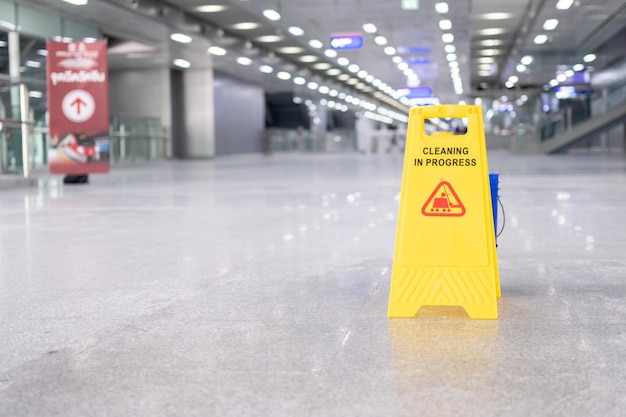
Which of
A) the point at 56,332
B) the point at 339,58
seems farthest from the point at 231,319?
the point at 339,58

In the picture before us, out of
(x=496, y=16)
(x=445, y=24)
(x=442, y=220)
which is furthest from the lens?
(x=496, y=16)

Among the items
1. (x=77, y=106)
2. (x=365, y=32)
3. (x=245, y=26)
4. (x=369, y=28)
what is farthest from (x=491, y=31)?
(x=77, y=106)

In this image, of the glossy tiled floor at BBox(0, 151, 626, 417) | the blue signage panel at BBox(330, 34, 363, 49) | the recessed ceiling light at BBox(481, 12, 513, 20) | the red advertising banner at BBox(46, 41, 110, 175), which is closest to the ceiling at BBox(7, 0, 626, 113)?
the recessed ceiling light at BBox(481, 12, 513, 20)

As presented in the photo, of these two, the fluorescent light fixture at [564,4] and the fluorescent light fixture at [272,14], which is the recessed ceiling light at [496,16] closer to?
the fluorescent light fixture at [564,4]

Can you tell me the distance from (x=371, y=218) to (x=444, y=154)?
5506mm

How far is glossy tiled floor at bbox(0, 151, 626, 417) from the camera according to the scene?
2.98 meters

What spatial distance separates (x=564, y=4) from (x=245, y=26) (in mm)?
12548

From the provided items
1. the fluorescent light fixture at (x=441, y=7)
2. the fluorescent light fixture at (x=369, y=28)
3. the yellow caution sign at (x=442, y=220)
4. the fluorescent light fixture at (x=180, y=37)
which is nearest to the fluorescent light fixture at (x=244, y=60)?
the fluorescent light fixture at (x=180, y=37)

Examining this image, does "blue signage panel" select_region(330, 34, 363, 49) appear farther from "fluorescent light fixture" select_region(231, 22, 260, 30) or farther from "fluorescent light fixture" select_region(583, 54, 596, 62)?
"fluorescent light fixture" select_region(583, 54, 596, 62)

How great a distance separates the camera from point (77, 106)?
59.9ft

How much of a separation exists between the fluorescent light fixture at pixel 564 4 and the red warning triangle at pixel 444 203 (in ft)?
76.8

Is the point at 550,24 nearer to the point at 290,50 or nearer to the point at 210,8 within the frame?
the point at 210,8

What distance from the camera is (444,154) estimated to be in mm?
4496

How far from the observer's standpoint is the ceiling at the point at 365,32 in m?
26.4
